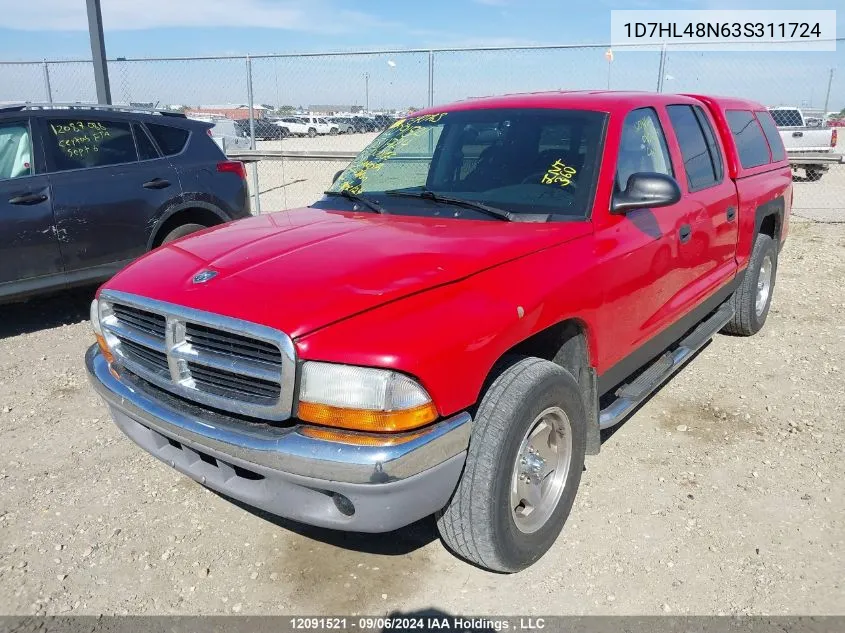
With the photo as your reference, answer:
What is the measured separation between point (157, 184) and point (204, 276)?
378 cm

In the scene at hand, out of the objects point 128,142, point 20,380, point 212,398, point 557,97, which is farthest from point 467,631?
point 128,142

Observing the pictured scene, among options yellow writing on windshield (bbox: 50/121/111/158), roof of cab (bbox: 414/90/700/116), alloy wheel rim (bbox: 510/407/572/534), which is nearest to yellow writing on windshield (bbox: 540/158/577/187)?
roof of cab (bbox: 414/90/700/116)

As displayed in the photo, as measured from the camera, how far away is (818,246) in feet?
29.7

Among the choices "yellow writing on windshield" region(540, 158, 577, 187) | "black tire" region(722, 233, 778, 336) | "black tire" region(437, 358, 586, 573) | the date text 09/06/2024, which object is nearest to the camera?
"black tire" region(437, 358, 586, 573)

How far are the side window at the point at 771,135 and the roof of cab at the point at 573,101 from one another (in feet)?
5.66

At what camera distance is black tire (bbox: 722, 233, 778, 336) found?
520 cm

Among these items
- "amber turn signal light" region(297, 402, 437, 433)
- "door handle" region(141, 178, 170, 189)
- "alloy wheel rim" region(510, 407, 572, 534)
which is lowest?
"alloy wheel rim" region(510, 407, 572, 534)

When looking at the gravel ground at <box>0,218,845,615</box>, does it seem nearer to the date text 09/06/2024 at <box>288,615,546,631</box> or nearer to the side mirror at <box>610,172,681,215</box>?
the date text 09/06/2024 at <box>288,615,546,631</box>

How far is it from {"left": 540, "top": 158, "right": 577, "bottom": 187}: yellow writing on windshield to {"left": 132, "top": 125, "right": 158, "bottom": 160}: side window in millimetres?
4188

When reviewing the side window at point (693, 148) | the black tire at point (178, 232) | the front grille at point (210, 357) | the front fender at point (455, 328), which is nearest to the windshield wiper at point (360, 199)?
the front fender at point (455, 328)

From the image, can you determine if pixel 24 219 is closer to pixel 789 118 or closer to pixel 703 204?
pixel 703 204

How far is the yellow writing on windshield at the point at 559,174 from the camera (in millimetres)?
3135

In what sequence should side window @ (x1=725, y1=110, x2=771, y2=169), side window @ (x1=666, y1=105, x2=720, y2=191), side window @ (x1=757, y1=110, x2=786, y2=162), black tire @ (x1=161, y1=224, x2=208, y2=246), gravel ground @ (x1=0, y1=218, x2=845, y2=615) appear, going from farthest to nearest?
black tire @ (x1=161, y1=224, x2=208, y2=246), side window @ (x1=757, y1=110, x2=786, y2=162), side window @ (x1=725, y1=110, x2=771, y2=169), side window @ (x1=666, y1=105, x2=720, y2=191), gravel ground @ (x1=0, y1=218, x2=845, y2=615)

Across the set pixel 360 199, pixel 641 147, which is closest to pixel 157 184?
pixel 360 199
